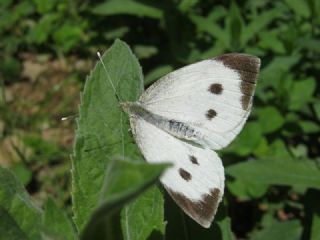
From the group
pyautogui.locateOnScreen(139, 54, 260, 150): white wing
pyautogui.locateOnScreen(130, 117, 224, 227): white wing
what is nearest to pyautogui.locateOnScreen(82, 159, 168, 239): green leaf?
pyautogui.locateOnScreen(130, 117, 224, 227): white wing

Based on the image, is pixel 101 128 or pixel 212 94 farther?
pixel 212 94

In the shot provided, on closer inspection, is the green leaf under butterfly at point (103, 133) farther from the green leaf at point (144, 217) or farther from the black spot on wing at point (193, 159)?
the black spot on wing at point (193, 159)

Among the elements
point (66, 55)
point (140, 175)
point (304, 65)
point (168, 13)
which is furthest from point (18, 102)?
point (140, 175)

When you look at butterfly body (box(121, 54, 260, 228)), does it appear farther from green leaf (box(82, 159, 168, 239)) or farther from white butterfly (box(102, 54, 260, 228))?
green leaf (box(82, 159, 168, 239))

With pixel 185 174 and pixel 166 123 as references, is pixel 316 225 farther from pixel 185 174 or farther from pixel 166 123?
pixel 185 174

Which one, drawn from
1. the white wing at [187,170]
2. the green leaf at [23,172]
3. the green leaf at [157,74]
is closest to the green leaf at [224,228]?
the white wing at [187,170]

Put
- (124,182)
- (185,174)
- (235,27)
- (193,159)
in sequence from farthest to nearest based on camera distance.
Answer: (235,27), (193,159), (185,174), (124,182)

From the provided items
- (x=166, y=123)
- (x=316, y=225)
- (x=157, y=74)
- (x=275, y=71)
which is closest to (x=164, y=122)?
(x=166, y=123)
